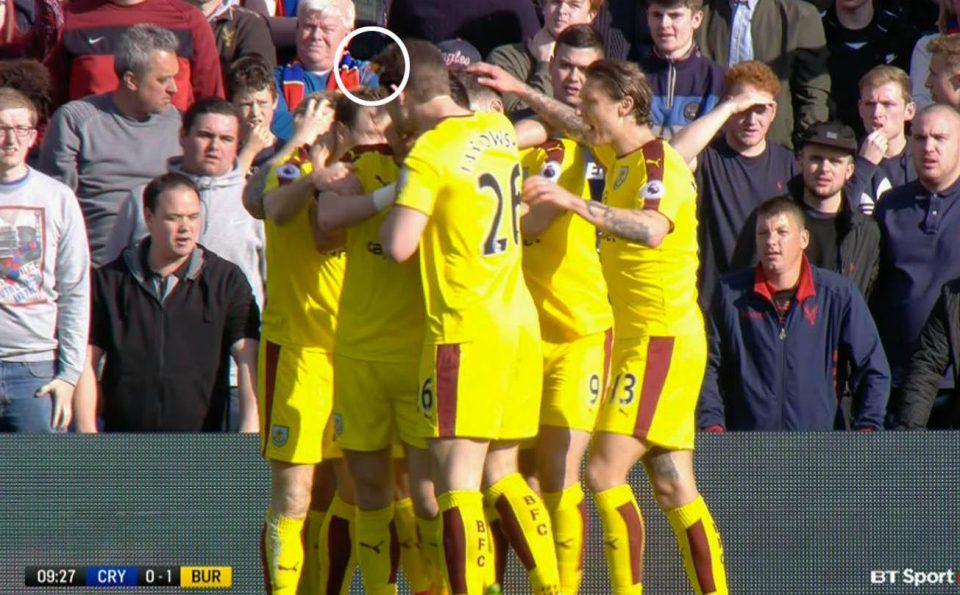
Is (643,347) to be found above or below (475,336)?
below

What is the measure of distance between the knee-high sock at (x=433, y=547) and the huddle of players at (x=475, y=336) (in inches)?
0.6

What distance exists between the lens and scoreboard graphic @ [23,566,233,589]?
9.45 m

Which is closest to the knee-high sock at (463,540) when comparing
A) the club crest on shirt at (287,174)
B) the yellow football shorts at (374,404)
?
the yellow football shorts at (374,404)

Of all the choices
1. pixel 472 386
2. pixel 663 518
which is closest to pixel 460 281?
pixel 472 386

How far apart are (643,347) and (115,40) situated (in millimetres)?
4289

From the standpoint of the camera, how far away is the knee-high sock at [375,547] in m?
8.29

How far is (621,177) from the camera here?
8797 mm

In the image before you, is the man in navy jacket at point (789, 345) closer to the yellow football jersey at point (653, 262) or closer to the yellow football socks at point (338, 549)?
the yellow football jersey at point (653, 262)

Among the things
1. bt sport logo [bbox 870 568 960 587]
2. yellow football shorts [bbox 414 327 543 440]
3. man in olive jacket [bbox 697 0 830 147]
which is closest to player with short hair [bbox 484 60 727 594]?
yellow football shorts [bbox 414 327 543 440]

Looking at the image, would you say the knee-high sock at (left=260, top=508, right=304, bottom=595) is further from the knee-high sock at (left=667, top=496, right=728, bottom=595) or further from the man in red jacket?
the man in red jacket

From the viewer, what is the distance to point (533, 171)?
9.02m

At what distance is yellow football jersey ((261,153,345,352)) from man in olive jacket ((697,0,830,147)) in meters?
4.04

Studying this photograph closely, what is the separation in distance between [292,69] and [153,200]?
7.35 feet

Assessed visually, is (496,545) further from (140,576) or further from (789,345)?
(789,345)
